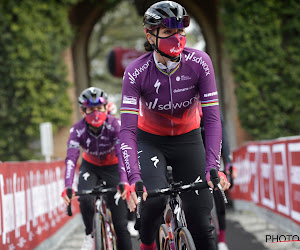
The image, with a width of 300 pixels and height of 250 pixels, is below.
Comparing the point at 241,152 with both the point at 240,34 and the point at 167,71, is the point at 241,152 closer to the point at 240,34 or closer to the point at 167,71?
the point at 240,34

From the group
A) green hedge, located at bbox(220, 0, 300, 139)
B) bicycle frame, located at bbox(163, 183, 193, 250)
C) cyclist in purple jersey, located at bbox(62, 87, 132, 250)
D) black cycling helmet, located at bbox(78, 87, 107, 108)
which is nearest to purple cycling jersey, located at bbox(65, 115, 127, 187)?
cyclist in purple jersey, located at bbox(62, 87, 132, 250)

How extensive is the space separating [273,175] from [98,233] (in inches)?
184

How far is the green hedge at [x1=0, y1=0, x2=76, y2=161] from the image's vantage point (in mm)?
16766

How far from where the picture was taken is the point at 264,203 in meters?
10.9

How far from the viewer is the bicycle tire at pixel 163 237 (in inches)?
180

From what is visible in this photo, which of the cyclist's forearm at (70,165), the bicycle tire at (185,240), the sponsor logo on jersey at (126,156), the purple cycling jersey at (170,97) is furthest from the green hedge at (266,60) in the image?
the bicycle tire at (185,240)

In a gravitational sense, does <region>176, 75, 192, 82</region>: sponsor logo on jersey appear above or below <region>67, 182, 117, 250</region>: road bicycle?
above

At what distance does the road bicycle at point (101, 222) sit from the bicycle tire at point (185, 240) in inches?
73.0

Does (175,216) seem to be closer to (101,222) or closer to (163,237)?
(163,237)

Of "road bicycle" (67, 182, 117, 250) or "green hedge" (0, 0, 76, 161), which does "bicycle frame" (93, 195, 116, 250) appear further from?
"green hedge" (0, 0, 76, 161)

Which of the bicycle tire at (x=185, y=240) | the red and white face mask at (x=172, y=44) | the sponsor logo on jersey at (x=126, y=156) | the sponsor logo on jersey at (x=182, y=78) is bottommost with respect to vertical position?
the bicycle tire at (x=185, y=240)

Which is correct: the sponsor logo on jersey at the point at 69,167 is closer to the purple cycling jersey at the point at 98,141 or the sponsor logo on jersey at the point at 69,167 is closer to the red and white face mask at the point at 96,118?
the purple cycling jersey at the point at 98,141

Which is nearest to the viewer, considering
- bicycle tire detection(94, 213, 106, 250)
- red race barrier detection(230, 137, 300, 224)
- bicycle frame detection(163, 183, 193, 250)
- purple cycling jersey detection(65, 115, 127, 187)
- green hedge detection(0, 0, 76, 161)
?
bicycle frame detection(163, 183, 193, 250)

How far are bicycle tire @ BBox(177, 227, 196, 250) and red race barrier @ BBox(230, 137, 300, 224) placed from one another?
402cm
